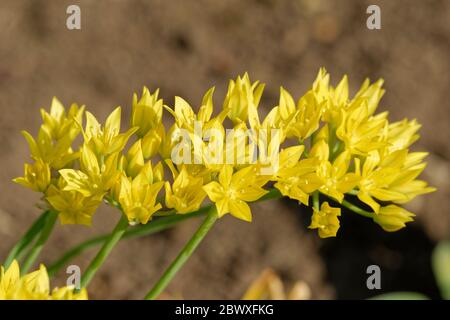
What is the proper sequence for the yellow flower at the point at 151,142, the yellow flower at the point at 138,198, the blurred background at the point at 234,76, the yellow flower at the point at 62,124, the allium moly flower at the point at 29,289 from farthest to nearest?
the blurred background at the point at 234,76 < the yellow flower at the point at 62,124 < the yellow flower at the point at 151,142 < the yellow flower at the point at 138,198 < the allium moly flower at the point at 29,289

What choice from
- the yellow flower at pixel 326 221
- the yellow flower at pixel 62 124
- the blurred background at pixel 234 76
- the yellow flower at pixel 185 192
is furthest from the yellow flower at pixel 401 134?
the blurred background at pixel 234 76

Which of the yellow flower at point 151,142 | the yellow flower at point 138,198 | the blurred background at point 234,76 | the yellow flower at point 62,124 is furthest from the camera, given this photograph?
the blurred background at point 234,76

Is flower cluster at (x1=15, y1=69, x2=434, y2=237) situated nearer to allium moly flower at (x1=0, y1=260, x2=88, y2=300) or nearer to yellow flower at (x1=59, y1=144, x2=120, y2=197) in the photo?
yellow flower at (x1=59, y1=144, x2=120, y2=197)

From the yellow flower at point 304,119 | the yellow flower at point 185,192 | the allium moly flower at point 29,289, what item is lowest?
the allium moly flower at point 29,289

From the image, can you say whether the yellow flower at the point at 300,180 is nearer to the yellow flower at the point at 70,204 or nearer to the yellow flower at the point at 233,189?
the yellow flower at the point at 233,189

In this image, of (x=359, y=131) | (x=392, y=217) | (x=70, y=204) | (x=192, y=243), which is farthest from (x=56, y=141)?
(x=392, y=217)

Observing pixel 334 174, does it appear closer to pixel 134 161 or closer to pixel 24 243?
pixel 134 161

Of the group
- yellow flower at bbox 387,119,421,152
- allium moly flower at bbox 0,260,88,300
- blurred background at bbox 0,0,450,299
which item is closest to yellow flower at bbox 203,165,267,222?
allium moly flower at bbox 0,260,88,300
